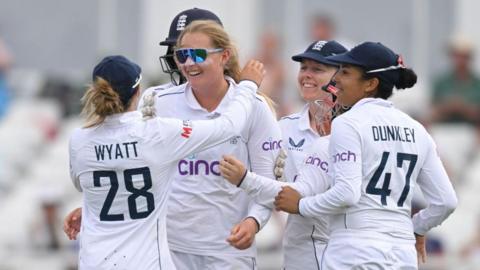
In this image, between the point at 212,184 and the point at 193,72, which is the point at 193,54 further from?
the point at 212,184

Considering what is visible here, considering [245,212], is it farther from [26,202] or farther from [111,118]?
[26,202]

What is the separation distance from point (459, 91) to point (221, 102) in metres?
6.67

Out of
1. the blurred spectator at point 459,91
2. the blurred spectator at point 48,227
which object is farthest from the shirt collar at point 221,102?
the blurred spectator at point 459,91

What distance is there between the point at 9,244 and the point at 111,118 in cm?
688

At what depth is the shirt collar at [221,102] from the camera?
7871 mm

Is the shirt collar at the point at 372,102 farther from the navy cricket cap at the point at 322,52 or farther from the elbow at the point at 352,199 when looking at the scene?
the navy cricket cap at the point at 322,52

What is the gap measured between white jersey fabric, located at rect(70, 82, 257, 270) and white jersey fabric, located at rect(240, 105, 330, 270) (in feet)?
1.57

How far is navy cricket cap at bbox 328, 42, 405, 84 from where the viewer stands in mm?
7277

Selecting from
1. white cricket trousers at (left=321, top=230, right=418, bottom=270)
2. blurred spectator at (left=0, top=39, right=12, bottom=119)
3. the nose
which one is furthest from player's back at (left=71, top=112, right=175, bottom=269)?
blurred spectator at (left=0, top=39, right=12, bottom=119)

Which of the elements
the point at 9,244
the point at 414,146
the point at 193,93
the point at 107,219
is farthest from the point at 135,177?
the point at 9,244

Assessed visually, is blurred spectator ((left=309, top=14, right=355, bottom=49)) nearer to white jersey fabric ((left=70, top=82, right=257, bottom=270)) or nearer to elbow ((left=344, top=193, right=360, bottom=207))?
white jersey fabric ((left=70, top=82, right=257, bottom=270))

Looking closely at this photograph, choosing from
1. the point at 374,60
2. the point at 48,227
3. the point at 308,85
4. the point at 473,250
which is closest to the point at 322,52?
the point at 308,85

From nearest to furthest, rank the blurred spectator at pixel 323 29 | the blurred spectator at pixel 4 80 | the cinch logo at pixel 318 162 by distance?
the cinch logo at pixel 318 162, the blurred spectator at pixel 323 29, the blurred spectator at pixel 4 80

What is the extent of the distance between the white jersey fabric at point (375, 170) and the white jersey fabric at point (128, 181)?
73 centimetres
